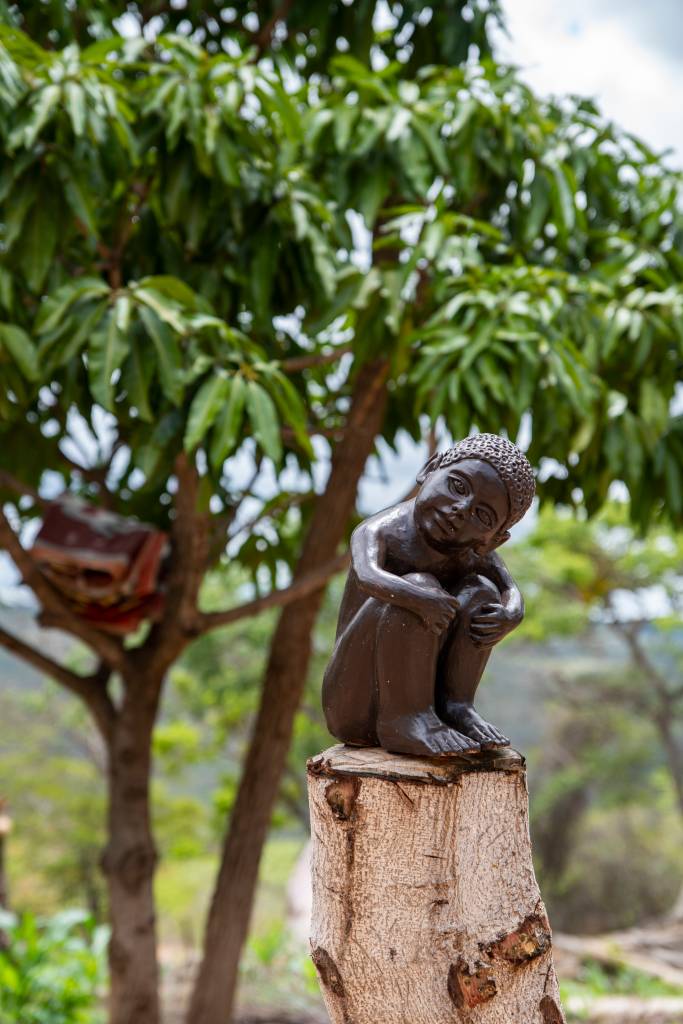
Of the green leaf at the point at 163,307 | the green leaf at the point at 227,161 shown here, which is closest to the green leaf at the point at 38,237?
the green leaf at the point at 163,307

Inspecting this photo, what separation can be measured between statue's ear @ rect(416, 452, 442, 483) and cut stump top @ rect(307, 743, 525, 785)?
0.57m

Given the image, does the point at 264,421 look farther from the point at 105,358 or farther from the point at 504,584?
the point at 504,584

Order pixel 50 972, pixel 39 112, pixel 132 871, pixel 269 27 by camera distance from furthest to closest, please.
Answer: pixel 50 972, pixel 269 27, pixel 132 871, pixel 39 112

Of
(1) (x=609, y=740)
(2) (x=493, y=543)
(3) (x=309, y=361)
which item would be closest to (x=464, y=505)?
(2) (x=493, y=543)

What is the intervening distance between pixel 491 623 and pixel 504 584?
15cm

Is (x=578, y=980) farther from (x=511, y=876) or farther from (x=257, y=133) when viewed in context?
(x=257, y=133)

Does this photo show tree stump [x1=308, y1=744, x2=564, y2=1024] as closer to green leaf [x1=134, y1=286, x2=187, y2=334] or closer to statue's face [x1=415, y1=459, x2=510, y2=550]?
statue's face [x1=415, y1=459, x2=510, y2=550]

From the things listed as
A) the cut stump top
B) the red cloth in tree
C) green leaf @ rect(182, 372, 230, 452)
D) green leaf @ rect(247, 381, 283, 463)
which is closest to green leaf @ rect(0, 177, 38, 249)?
green leaf @ rect(182, 372, 230, 452)

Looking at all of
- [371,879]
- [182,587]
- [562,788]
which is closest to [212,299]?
[182,587]

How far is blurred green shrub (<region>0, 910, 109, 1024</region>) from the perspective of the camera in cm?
435

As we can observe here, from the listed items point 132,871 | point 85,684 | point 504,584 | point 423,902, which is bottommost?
point 132,871

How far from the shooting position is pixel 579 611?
8633 mm

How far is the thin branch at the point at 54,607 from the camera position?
3537 mm

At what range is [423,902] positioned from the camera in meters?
1.96
